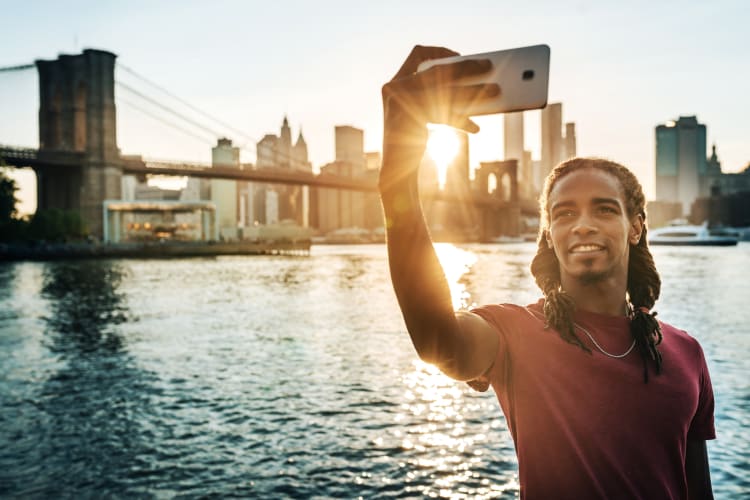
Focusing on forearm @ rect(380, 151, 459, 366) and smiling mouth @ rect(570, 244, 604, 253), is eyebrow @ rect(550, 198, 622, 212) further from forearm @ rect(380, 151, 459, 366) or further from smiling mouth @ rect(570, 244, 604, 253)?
forearm @ rect(380, 151, 459, 366)

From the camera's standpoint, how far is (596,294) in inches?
81.0

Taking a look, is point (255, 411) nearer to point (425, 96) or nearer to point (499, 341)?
point (499, 341)

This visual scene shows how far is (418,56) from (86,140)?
9826 centimetres

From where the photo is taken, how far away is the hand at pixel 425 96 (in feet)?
4.92

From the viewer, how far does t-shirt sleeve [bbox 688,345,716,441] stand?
204 centimetres

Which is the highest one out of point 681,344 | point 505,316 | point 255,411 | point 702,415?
point 505,316

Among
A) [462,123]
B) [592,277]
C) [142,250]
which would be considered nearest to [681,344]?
[592,277]

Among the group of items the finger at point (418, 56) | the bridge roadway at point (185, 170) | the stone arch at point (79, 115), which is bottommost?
the finger at point (418, 56)

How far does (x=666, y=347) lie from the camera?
197 cm

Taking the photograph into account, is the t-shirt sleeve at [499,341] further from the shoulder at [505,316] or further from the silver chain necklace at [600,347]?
the silver chain necklace at [600,347]

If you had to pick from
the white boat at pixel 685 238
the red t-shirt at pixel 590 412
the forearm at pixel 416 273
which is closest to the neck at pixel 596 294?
the red t-shirt at pixel 590 412

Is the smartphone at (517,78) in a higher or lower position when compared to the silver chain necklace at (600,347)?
higher

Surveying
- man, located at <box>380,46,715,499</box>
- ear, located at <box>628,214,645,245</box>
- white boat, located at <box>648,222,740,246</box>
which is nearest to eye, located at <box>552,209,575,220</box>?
man, located at <box>380,46,715,499</box>

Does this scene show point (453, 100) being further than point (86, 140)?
No
